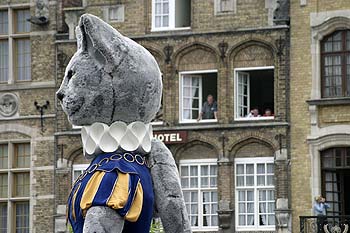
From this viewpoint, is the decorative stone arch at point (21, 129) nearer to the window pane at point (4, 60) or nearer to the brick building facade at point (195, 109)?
the brick building facade at point (195, 109)

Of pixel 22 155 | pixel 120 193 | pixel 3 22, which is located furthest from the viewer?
pixel 3 22

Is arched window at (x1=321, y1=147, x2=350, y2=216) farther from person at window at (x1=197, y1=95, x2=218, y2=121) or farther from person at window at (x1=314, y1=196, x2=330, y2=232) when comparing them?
person at window at (x1=197, y1=95, x2=218, y2=121)

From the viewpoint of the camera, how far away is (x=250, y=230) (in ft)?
90.9

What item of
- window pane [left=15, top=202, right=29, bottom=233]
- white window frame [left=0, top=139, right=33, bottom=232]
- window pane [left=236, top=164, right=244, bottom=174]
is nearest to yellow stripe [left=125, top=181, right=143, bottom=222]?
window pane [left=236, top=164, right=244, bottom=174]

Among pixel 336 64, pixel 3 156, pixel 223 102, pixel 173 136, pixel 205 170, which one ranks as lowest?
pixel 205 170

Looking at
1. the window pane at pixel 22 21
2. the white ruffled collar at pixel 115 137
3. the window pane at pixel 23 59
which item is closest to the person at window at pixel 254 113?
the window pane at pixel 23 59

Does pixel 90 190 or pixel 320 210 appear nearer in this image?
pixel 90 190

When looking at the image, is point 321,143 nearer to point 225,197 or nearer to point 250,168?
point 250,168

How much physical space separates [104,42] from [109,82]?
0.83 feet

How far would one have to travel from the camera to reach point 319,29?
27.3 m

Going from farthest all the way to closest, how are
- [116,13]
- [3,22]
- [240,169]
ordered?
1. [3,22]
2. [116,13]
3. [240,169]

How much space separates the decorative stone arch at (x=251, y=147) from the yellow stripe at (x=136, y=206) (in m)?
19.1

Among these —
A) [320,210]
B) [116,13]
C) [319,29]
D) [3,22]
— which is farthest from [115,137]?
[3,22]

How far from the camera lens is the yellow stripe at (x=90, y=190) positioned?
8.34m
